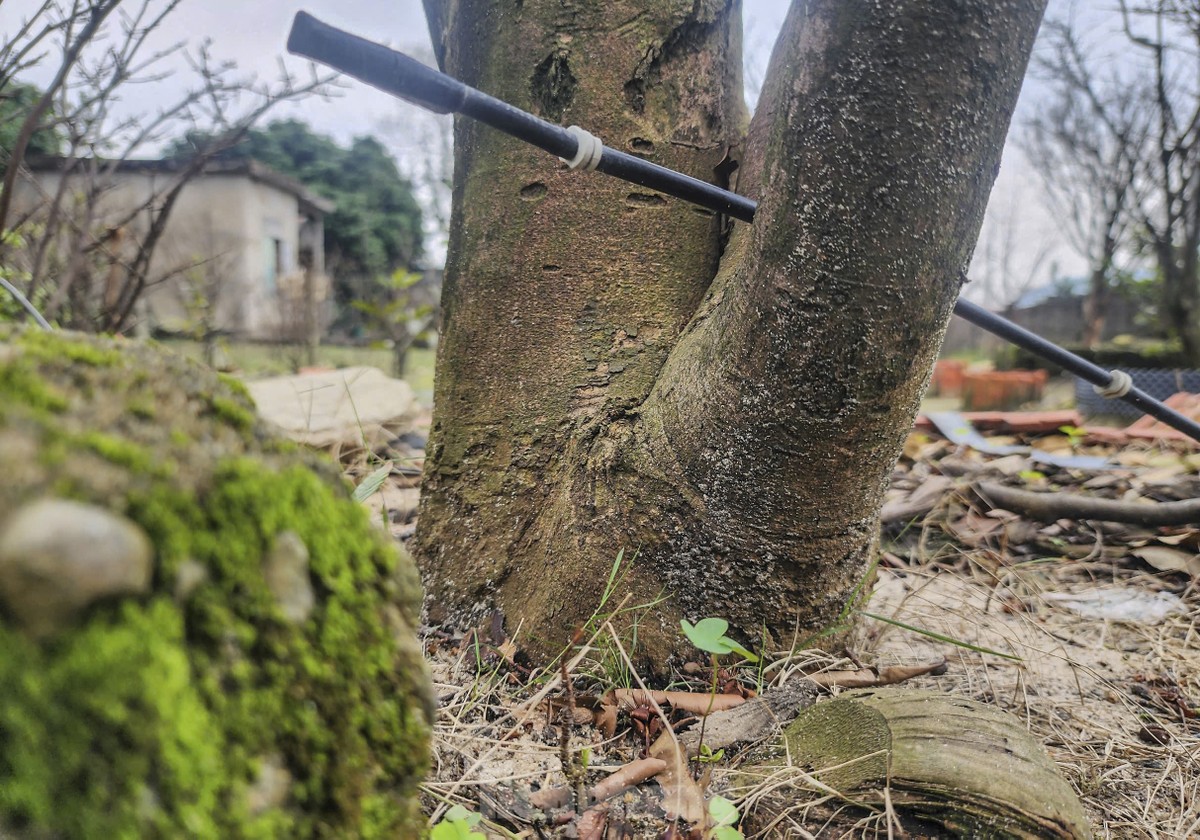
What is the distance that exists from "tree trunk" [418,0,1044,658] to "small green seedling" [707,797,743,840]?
519 mm

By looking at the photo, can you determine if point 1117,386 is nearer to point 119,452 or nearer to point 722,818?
point 722,818

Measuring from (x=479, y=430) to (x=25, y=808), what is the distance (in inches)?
51.9

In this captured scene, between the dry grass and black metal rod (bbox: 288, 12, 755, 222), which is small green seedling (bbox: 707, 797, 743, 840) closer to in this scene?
the dry grass

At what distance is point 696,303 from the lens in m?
1.77

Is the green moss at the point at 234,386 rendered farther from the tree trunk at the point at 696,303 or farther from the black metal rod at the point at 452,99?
the tree trunk at the point at 696,303

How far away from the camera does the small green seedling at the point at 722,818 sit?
902 millimetres

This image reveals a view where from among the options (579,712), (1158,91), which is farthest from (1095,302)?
(579,712)

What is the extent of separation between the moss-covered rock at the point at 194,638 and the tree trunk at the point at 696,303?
795mm

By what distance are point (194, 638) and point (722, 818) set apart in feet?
2.28

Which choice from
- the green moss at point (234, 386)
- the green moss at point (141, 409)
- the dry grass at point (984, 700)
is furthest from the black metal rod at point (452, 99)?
the dry grass at point (984, 700)

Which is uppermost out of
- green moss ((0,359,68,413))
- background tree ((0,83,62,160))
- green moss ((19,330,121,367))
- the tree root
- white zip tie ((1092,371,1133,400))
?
background tree ((0,83,62,160))

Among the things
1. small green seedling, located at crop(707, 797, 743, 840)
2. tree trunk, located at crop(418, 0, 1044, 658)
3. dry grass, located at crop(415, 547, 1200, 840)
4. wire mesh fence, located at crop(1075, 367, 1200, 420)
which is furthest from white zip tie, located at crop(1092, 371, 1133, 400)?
wire mesh fence, located at crop(1075, 367, 1200, 420)

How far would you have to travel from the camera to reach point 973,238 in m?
1.17

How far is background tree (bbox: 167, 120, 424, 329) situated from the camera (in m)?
22.6
